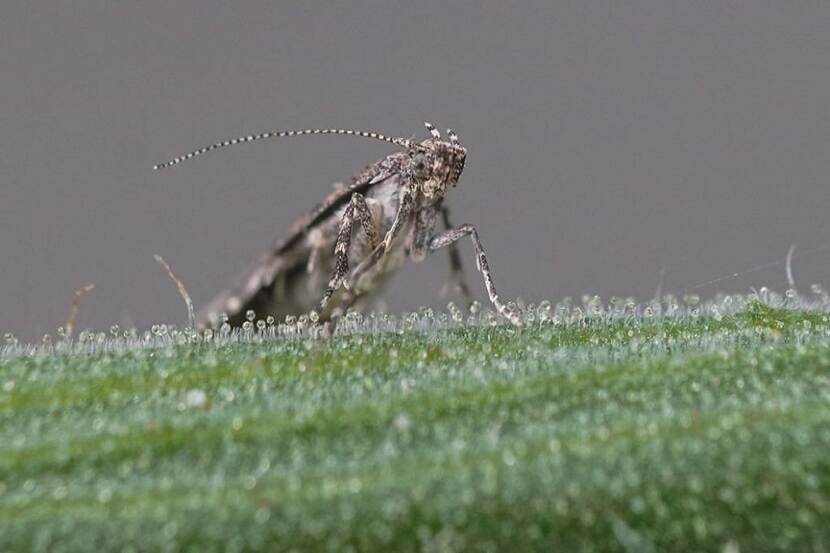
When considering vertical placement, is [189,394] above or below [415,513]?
above

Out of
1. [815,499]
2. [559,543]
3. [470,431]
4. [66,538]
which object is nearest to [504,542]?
[559,543]

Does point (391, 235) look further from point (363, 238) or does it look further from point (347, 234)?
point (363, 238)

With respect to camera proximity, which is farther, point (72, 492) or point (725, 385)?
point (725, 385)

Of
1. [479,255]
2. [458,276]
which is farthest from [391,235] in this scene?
[458,276]

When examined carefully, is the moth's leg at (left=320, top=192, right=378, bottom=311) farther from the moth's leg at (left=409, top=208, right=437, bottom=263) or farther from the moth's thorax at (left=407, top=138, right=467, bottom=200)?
the moth's thorax at (left=407, top=138, right=467, bottom=200)

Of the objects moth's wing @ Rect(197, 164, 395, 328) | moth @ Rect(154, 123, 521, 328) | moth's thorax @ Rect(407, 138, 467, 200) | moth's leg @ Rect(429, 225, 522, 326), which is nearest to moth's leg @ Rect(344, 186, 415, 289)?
moth @ Rect(154, 123, 521, 328)

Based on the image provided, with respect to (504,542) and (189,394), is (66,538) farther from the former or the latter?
(504,542)

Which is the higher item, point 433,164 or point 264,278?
point 264,278
